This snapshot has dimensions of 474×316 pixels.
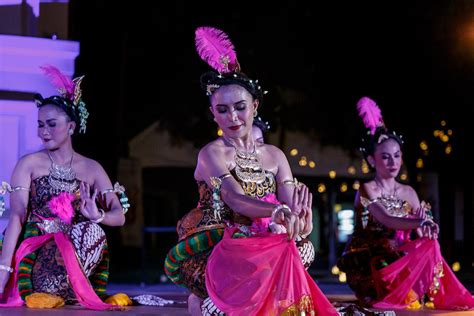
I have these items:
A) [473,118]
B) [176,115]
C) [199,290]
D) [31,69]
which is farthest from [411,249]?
[176,115]

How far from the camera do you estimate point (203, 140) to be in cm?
920

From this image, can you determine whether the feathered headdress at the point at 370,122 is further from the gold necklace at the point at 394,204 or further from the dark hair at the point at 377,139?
the gold necklace at the point at 394,204

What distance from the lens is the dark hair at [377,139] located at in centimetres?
512

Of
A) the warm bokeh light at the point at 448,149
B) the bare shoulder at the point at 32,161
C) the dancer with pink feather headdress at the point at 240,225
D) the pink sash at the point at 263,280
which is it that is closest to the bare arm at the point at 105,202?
the bare shoulder at the point at 32,161

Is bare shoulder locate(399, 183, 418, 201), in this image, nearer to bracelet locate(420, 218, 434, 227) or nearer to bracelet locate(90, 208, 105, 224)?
bracelet locate(420, 218, 434, 227)

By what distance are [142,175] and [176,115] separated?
0.79 meters

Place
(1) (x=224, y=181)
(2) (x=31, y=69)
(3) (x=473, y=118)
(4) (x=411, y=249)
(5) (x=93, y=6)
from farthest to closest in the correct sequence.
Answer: (3) (x=473, y=118) → (5) (x=93, y=6) → (2) (x=31, y=69) → (4) (x=411, y=249) → (1) (x=224, y=181)

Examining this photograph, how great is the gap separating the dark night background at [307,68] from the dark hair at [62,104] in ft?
11.7

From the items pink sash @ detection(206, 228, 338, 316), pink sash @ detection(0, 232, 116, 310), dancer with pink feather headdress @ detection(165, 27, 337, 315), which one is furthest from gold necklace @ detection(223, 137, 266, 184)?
pink sash @ detection(0, 232, 116, 310)

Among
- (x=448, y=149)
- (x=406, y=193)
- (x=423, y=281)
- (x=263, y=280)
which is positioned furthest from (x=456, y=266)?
(x=263, y=280)

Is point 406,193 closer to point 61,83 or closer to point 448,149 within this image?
point 61,83

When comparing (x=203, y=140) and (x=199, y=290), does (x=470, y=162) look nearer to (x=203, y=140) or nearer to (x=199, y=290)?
(x=203, y=140)

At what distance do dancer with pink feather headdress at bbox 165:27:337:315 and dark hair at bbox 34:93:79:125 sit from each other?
103 centimetres

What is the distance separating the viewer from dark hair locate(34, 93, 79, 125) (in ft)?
14.6
